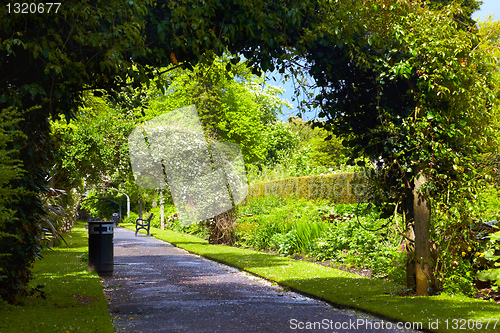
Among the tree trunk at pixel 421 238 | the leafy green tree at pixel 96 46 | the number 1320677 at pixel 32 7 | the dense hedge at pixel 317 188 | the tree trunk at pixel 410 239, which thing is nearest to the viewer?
the number 1320677 at pixel 32 7

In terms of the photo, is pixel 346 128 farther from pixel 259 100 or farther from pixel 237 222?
pixel 259 100

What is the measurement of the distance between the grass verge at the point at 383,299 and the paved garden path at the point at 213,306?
28 centimetres

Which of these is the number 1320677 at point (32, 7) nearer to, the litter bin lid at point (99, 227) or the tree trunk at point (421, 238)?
the tree trunk at point (421, 238)

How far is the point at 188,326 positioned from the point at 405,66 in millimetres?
5040

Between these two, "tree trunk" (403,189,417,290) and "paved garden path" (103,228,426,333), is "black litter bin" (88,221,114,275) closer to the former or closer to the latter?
"paved garden path" (103,228,426,333)

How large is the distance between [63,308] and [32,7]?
4200 millimetres

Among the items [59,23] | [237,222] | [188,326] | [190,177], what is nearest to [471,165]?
[188,326]

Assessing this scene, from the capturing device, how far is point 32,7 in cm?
625

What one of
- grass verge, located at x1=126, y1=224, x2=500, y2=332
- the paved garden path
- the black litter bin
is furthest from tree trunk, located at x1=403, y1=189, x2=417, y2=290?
the black litter bin

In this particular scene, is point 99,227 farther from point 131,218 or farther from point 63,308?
point 131,218

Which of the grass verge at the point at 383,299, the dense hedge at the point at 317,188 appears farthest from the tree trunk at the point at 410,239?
the dense hedge at the point at 317,188

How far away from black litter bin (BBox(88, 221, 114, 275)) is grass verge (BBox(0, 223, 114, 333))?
0.92ft

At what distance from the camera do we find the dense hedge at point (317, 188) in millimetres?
16891

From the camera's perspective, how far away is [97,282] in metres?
10.0
